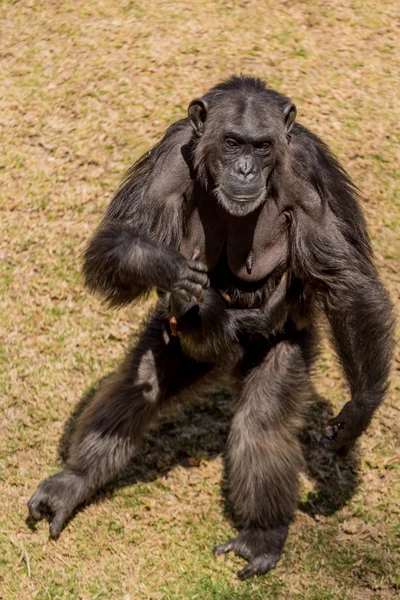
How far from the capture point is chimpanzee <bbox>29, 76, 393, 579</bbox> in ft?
17.4

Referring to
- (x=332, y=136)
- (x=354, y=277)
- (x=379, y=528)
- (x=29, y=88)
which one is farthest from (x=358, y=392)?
(x=29, y=88)

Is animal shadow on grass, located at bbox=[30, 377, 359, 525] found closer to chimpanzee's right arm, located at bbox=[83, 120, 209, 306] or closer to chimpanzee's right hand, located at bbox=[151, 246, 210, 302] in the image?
chimpanzee's right arm, located at bbox=[83, 120, 209, 306]

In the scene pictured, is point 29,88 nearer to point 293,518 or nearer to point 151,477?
point 151,477

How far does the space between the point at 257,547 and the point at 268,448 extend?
736 millimetres

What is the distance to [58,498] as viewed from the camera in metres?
6.12

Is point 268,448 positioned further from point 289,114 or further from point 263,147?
point 289,114

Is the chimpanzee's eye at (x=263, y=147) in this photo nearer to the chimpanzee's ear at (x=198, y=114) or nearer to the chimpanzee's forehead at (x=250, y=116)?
the chimpanzee's forehead at (x=250, y=116)

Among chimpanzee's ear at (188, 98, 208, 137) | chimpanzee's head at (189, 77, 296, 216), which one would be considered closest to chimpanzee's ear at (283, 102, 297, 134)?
chimpanzee's head at (189, 77, 296, 216)

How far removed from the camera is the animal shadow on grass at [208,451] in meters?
6.67

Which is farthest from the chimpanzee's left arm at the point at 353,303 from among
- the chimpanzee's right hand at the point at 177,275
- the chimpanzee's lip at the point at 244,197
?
the chimpanzee's right hand at the point at 177,275

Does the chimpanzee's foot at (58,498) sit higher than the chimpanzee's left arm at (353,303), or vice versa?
the chimpanzee's left arm at (353,303)

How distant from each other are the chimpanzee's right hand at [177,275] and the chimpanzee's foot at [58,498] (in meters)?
1.94

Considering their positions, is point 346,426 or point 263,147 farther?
point 346,426

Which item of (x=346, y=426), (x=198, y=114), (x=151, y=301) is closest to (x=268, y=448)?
(x=346, y=426)
